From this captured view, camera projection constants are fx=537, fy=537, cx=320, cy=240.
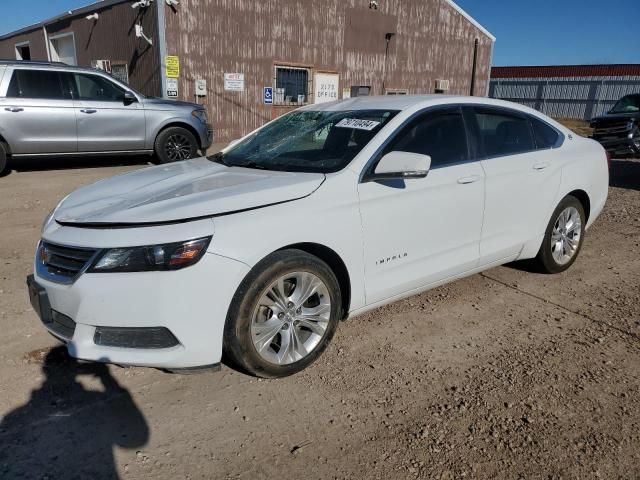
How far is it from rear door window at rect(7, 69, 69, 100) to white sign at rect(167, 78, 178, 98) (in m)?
4.76

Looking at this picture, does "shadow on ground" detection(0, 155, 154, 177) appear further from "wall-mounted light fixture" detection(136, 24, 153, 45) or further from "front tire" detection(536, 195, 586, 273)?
"front tire" detection(536, 195, 586, 273)

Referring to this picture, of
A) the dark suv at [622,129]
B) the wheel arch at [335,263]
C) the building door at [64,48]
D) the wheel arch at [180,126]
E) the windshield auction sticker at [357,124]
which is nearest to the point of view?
the wheel arch at [335,263]

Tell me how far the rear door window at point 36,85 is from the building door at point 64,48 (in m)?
10.00

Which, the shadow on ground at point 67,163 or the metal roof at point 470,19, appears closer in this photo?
the shadow on ground at point 67,163

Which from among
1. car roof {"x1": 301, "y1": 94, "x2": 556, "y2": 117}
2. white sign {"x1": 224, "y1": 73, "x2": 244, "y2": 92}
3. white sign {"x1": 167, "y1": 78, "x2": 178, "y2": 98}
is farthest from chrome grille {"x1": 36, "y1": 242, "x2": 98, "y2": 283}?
white sign {"x1": 224, "y1": 73, "x2": 244, "y2": 92}

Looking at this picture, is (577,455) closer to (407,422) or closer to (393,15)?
(407,422)

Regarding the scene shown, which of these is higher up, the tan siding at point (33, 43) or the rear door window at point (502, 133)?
the tan siding at point (33, 43)

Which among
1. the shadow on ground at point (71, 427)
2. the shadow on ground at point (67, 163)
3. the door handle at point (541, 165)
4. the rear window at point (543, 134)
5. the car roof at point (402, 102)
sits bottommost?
the shadow on ground at point (71, 427)

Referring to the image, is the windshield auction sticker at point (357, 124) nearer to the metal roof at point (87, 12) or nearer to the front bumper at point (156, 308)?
the front bumper at point (156, 308)

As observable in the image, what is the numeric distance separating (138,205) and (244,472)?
1496 mm

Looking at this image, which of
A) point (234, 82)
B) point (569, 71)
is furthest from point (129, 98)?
point (569, 71)

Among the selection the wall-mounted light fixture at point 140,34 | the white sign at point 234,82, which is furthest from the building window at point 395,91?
→ the wall-mounted light fixture at point 140,34

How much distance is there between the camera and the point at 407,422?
2795 millimetres

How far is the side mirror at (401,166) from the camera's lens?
3266mm
